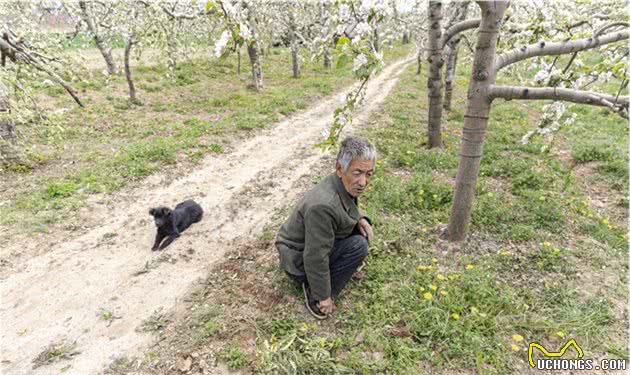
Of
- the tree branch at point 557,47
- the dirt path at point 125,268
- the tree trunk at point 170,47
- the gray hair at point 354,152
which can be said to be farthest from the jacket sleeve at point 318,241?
the tree trunk at point 170,47

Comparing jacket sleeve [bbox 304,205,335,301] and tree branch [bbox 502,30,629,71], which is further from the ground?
tree branch [bbox 502,30,629,71]

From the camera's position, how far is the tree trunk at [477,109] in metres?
3.84

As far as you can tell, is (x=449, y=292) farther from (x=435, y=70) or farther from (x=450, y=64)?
(x=450, y=64)

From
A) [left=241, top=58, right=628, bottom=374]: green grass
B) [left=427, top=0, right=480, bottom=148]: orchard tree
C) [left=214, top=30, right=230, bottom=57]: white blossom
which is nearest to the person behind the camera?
[left=214, top=30, right=230, bottom=57]: white blossom

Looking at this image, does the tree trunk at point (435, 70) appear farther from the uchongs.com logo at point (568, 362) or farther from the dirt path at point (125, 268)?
the uchongs.com logo at point (568, 362)

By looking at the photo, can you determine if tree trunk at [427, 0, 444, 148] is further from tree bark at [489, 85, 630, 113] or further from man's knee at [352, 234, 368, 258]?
man's knee at [352, 234, 368, 258]

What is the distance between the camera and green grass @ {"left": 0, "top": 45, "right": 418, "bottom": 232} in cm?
661

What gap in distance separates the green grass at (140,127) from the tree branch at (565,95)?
3267 mm

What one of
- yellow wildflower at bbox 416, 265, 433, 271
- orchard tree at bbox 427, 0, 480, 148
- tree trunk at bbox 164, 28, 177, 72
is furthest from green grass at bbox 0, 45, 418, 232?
orchard tree at bbox 427, 0, 480, 148

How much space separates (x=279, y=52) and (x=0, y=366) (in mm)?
Result: 29336

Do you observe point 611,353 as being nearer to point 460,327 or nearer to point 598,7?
point 460,327

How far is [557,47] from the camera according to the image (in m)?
3.81

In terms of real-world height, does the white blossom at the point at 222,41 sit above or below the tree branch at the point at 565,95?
above

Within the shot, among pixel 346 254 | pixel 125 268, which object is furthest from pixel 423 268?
pixel 125 268
